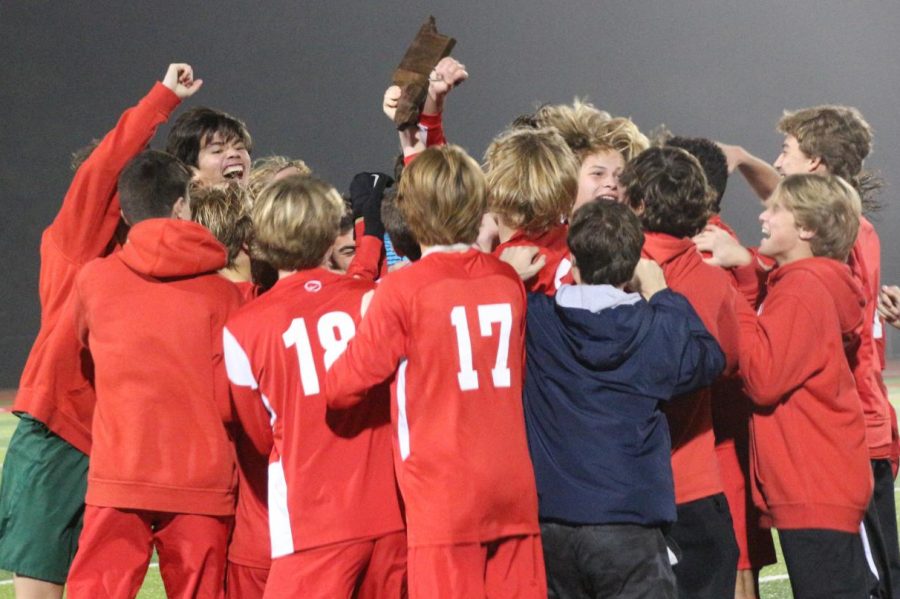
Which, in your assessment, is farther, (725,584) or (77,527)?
(77,527)

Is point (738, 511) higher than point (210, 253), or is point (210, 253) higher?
point (210, 253)

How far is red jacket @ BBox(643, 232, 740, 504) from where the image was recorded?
129 inches

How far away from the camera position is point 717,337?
3246mm

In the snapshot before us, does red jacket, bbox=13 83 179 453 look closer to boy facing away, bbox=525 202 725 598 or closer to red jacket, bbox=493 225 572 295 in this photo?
red jacket, bbox=493 225 572 295

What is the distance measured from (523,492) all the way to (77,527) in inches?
60.2

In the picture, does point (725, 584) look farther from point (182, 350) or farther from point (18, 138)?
point (18, 138)

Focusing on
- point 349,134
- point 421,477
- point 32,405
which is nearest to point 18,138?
point 349,134

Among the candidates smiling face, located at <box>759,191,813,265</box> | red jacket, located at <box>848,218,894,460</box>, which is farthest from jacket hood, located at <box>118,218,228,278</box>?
red jacket, located at <box>848,218,894,460</box>

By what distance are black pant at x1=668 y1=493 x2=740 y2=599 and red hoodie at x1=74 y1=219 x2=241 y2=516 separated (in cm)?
131

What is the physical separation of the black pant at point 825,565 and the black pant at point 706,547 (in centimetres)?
29

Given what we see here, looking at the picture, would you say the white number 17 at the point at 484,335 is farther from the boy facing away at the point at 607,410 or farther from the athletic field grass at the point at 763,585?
the athletic field grass at the point at 763,585

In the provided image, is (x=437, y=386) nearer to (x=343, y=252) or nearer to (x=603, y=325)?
(x=603, y=325)

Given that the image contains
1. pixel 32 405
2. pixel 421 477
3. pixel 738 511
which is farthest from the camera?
pixel 738 511

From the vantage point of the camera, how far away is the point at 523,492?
9.52 feet
